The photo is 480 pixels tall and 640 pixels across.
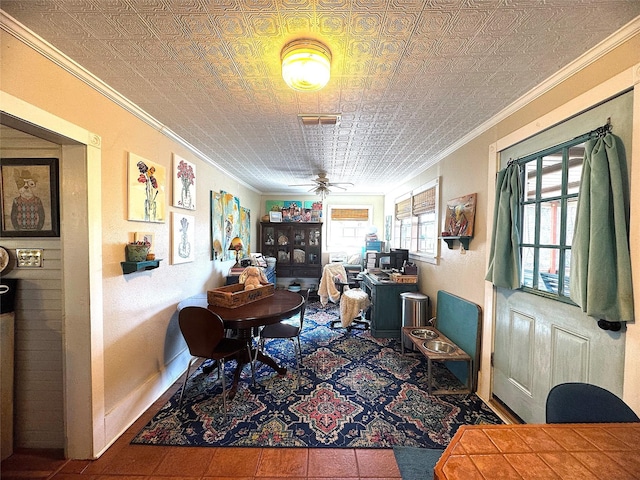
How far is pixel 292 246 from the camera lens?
18.2ft

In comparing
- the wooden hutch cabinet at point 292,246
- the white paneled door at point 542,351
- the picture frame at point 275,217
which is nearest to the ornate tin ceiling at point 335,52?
the white paneled door at point 542,351

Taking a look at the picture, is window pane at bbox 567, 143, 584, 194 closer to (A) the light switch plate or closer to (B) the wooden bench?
(B) the wooden bench

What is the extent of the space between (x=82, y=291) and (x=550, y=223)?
3.13 metres

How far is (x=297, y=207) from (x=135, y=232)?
152 inches

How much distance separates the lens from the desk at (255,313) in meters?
2.06

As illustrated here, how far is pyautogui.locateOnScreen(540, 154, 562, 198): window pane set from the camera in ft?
5.30

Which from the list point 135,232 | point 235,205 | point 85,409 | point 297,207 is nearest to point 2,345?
point 85,409

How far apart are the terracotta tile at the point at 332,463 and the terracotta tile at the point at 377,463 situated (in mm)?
44

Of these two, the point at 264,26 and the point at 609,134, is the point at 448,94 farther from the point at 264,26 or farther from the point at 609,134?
the point at 264,26

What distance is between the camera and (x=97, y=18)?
1.13m

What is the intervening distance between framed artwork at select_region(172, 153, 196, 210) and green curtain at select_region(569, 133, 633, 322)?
3131mm

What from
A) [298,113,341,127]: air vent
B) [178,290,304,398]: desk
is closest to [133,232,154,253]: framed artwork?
[178,290,304,398]: desk

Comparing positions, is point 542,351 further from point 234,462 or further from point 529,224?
point 234,462

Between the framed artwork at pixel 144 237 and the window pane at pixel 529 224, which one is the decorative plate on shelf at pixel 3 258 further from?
the window pane at pixel 529 224
